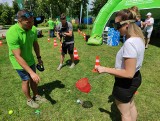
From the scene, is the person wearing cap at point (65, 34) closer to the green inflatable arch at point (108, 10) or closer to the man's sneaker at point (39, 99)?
the man's sneaker at point (39, 99)

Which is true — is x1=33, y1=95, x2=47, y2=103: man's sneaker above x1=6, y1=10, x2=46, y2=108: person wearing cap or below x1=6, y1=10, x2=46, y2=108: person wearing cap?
below

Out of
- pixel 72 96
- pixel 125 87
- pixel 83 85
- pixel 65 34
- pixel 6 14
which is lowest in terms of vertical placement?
pixel 72 96

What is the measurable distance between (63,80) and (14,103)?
1.85 meters

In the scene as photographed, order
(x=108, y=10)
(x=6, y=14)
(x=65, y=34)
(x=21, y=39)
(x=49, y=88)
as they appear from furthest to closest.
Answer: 1. (x=6, y=14)
2. (x=108, y=10)
3. (x=65, y=34)
4. (x=49, y=88)
5. (x=21, y=39)

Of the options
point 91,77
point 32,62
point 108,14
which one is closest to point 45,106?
point 32,62

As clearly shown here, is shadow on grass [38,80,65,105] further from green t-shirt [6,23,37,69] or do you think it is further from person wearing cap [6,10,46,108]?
green t-shirt [6,23,37,69]

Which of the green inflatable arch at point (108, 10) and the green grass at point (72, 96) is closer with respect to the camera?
the green grass at point (72, 96)

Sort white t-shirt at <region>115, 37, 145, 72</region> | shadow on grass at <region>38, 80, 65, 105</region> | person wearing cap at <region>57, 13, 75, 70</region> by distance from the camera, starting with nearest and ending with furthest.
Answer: white t-shirt at <region>115, 37, 145, 72</region> < shadow on grass at <region>38, 80, 65, 105</region> < person wearing cap at <region>57, 13, 75, 70</region>

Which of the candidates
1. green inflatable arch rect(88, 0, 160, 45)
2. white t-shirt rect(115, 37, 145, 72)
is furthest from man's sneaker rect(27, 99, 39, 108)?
green inflatable arch rect(88, 0, 160, 45)

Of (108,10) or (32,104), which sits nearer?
(32,104)

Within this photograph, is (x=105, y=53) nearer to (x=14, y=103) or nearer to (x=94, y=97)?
(x=94, y=97)

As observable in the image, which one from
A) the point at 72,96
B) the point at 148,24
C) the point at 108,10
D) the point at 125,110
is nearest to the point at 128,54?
the point at 125,110

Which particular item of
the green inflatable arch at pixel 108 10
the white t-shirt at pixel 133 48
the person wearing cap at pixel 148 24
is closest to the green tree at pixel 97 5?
the green inflatable arch at pixel 108 10

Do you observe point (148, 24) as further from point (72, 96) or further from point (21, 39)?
point (21, 39)
